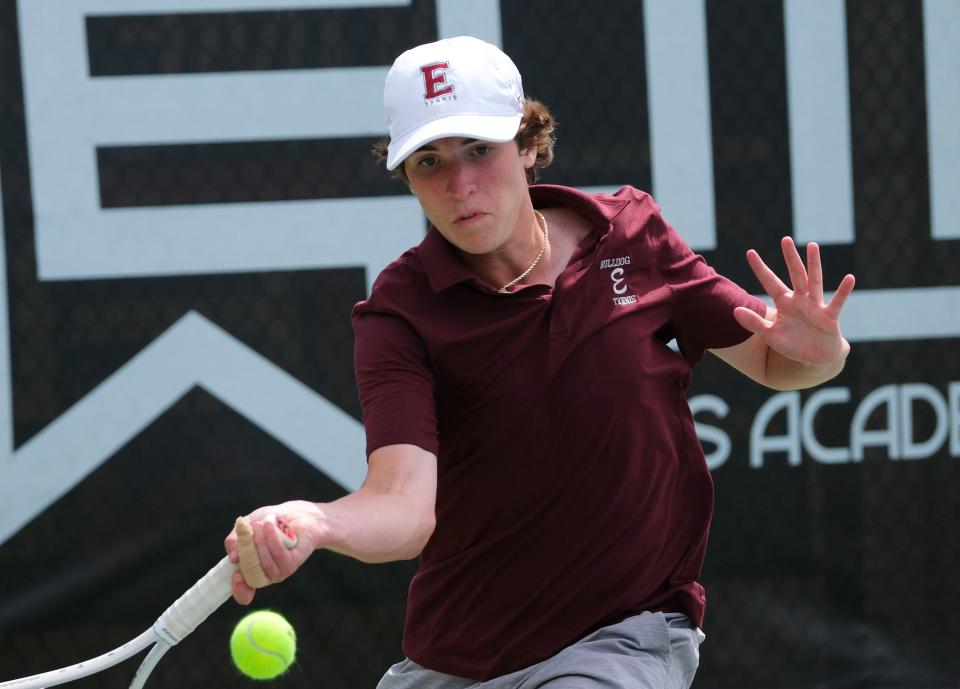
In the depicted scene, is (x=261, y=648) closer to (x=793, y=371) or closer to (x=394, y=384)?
(x=394, y=384)

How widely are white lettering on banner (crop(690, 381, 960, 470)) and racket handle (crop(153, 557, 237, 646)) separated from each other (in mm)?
1876

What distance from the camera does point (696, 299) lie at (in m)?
2.04

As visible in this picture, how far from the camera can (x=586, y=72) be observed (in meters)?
3.24

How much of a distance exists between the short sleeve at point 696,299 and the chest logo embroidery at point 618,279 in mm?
85

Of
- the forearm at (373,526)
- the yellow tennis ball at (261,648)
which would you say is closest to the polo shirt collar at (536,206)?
the forearm at (373,526)

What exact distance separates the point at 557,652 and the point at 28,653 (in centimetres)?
178

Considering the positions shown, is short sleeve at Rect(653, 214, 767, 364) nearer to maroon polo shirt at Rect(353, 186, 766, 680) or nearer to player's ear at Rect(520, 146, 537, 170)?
maroon polo shirt at Rect(353, 186, 766, 680)

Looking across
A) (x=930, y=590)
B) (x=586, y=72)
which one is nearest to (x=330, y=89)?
(x=586, y=72)

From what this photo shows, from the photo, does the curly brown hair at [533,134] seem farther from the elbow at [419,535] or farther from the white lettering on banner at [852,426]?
the white lettering on banner at [852,426]

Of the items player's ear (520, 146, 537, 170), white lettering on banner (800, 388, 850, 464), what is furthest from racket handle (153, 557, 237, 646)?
white lettering on banner (800, 388, 850, 464)

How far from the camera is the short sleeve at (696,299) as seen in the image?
204 centimetres

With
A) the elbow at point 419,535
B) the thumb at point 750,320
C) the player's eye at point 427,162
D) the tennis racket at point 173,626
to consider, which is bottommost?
the tennis racket at point 173,626

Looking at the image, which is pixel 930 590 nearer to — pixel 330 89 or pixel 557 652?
pixel 557 652

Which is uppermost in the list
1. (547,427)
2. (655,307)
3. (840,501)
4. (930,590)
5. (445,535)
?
(655,307)
